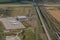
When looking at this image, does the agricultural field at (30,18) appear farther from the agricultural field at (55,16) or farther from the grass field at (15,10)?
the agricultural field at (55,16)

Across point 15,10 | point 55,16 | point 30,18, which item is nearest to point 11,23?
point 30,18

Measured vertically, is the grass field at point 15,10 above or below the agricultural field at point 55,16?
above

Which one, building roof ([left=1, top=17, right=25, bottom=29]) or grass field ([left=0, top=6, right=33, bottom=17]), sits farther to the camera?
grass field ([left=0, top=6, right=33, bottom=17])

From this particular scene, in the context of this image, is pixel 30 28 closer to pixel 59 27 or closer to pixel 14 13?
pixel 59 27

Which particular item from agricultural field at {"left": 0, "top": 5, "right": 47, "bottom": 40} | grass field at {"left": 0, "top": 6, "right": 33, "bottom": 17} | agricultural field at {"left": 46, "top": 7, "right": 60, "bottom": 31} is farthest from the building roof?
agricultural field at {"left": 46, "top": 7, "right": 60, "bottom": 31}

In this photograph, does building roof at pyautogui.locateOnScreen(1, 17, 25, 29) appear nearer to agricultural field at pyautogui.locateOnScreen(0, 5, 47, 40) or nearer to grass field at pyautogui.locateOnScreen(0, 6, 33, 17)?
agricultural field at pyautogui.locateOnScreen(0, 5, 47, 40)

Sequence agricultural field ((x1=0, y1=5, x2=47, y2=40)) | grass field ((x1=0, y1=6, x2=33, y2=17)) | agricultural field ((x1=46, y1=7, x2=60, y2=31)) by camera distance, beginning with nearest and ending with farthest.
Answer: agricultural field ((x1=0, y1=5, x2=47, y2=40))
agricultural field ((x1=46, y1=7, x2=60, y2=31))
grass field ((x1=0, y1=6, x2=33, y2=17))

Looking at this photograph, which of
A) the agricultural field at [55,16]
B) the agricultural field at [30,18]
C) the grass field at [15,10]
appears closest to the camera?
the agricultural field at [30,18]

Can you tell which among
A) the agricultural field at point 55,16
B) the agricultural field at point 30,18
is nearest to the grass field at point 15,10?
the agricultural field at point 30,18

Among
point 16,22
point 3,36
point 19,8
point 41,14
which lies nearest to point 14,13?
point 19,8
